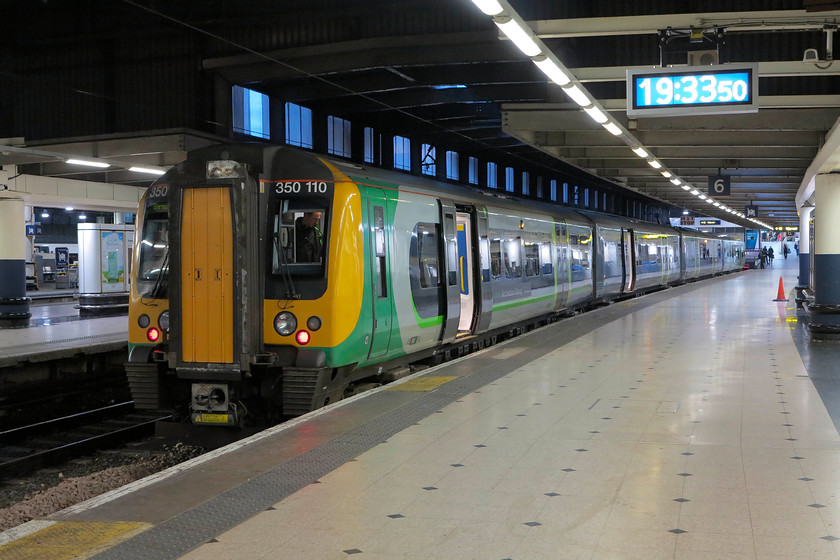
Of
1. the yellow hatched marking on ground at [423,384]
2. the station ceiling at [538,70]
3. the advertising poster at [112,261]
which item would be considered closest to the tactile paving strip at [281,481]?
the yellow hatched marking on ground at [423,384]

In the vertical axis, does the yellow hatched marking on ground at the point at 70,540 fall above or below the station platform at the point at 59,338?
below

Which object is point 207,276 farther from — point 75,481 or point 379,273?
point 75,481

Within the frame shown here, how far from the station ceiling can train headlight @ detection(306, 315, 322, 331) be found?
12.0 feet

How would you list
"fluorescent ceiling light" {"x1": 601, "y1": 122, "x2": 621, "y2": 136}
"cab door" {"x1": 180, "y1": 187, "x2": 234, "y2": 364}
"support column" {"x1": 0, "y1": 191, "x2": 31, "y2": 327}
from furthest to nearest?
"support column" {"x1": 0, "y1": 191, "x2": 31, "y2": 327} → "fluorescent ceiling light" {"x1": 601, "y1": 122, "x2": 621, "y2": 136} → "cab door" {"x1": 180, "y1": 187, "x2": 234, "y2": 364}

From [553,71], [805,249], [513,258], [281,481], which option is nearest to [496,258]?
[513,258]

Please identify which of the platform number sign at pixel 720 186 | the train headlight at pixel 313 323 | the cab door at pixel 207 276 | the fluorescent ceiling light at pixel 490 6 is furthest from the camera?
the platform number sign at pixel 720 186

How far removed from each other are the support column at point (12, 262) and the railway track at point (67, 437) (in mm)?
8438

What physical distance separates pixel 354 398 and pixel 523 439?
8.44 feet

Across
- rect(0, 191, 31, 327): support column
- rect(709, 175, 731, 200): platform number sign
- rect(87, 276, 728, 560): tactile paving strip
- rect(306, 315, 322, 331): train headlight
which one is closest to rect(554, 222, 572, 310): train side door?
rect(709, 175, 731, 200): platform number sign

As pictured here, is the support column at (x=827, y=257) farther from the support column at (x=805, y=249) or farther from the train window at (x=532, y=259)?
the support column at (x=805, y=249)

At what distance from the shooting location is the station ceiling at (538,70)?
10969 millimetres

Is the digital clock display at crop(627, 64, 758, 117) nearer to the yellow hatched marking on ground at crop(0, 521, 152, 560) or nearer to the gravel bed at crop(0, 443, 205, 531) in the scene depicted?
the gravel bed at crop(0, 443, 205, 531)

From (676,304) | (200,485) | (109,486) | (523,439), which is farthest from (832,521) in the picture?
(676,304)

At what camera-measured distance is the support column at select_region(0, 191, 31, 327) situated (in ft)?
67.1
